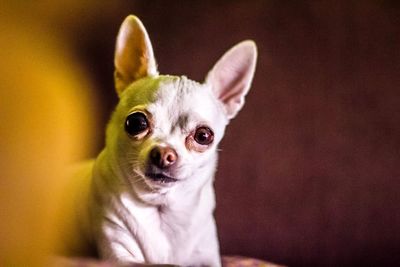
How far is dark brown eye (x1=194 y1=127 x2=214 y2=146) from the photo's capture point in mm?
1000

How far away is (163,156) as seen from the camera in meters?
0.93

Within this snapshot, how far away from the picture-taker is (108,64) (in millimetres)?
1190

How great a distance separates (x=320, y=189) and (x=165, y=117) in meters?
0.43

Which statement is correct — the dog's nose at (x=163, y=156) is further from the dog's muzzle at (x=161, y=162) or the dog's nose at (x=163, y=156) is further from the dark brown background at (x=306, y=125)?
the dark brown background at (x=306, y=125)

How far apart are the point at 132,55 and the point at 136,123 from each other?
0.47 ft

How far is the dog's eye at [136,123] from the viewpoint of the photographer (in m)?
0.98

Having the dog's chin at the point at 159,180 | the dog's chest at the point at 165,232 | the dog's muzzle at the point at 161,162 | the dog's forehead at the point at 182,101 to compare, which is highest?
the dog's forehead at the point at 182,101

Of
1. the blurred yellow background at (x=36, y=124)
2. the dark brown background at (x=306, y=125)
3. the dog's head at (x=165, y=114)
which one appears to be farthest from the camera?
the dark brown background at (x=306, y=125)

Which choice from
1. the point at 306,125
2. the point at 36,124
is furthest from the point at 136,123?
the point at 306,125

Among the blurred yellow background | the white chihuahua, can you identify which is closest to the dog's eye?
the white chihuahua

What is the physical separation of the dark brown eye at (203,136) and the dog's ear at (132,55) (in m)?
0.14

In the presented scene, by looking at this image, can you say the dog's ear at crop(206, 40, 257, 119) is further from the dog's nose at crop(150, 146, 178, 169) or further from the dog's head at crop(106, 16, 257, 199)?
the dog's nose at crop(150, 146, 178, 169)

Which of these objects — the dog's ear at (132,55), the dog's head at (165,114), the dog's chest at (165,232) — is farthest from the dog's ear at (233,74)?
the dog's chest at (165,232)

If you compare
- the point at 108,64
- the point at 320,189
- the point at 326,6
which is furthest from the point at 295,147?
→ the point at 108,64
